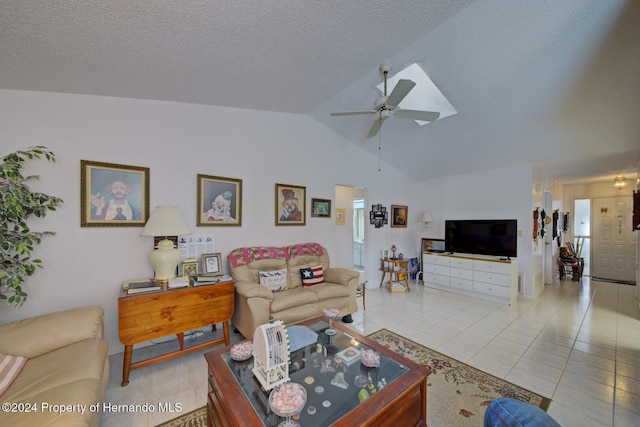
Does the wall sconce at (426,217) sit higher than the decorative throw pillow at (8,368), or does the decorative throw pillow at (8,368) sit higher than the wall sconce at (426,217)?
the wall sconce at (426,217)

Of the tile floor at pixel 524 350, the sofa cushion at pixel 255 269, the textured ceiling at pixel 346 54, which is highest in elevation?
the textured ceiling at pixel 346 54

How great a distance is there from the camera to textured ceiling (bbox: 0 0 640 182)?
61.4 inches

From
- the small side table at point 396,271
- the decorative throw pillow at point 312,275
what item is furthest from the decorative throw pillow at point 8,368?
→ the small side table at point 396,271

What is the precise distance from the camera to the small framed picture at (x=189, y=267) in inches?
106

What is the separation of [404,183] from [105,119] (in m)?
5.16

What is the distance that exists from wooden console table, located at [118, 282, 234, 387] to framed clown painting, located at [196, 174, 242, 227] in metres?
0.90

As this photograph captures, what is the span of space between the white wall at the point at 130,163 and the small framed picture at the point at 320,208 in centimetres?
19

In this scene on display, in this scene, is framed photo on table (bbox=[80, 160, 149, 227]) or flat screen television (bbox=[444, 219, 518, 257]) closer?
framed photo on table (bbox=[80, 160, 149, 227])

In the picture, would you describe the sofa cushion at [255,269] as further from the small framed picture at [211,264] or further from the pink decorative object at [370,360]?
the pink decorative object at [370,360]

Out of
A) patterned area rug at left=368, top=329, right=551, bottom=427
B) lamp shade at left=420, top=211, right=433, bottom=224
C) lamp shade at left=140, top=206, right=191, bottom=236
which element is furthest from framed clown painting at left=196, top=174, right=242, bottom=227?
lamp shade at left=420, top=211, right=433, bottom=224

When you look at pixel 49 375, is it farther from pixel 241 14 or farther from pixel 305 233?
pixel 305 233

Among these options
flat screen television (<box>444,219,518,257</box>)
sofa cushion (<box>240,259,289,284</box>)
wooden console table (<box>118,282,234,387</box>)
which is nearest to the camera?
wooden console table (<box>118,282,234,387</box>)

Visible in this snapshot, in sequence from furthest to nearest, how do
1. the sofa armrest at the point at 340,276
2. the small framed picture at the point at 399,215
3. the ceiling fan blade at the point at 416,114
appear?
the small framed picture at the point at 399,215
the sofa armrest at the point at 340,276
the ceiling fan blade at the point at 416,114

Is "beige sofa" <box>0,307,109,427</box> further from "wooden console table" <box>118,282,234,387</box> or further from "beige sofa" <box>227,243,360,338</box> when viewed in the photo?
"beige sofa" <box>227,243,360,338</box>
